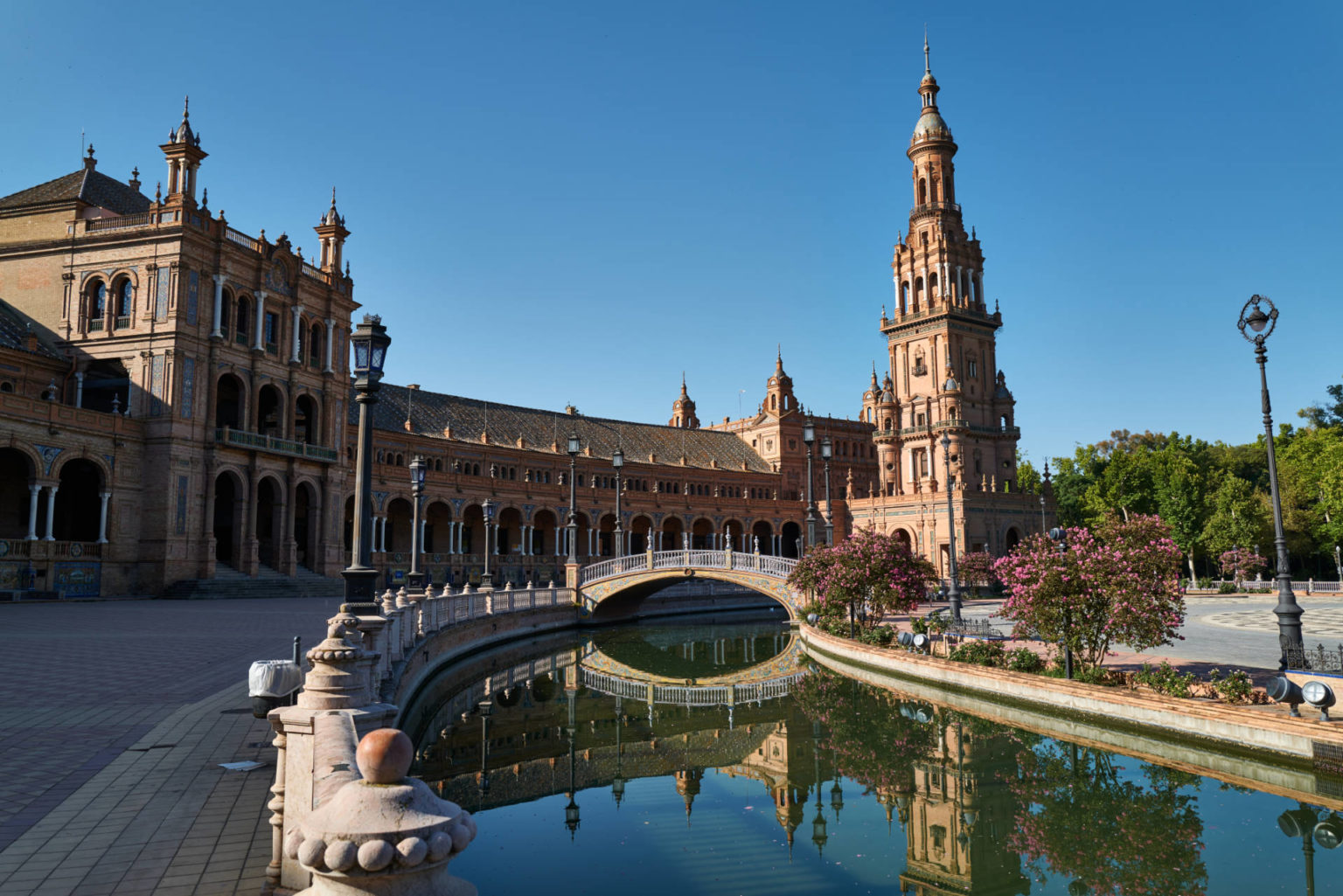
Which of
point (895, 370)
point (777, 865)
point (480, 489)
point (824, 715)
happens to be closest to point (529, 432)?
point (480, 489)

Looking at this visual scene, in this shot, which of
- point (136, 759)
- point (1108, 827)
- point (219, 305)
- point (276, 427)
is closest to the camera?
point (136, 759)

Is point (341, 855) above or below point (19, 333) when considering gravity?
below

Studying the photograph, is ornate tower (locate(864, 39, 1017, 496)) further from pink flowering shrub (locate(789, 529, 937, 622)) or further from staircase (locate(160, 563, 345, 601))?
staircase (locate(160, 563, 345, 601))

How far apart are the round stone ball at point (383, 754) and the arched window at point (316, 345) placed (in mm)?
47056

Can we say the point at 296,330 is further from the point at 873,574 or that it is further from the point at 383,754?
the point at 383,754

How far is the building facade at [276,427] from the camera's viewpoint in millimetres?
36188

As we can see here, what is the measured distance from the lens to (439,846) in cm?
341

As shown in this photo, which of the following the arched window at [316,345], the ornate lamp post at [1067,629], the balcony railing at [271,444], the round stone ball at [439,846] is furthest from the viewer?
the arched window at [316,345]

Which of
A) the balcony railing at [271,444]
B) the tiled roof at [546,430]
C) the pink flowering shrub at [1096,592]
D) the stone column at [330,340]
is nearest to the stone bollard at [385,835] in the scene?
the pink flowering shrub at [1096,592]

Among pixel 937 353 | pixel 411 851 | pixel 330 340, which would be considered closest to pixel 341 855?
pixel 411 851

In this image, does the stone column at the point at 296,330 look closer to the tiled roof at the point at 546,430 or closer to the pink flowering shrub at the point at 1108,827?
the tiled roof at the point at 546,430

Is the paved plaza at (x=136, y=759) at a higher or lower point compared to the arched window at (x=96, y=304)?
lower

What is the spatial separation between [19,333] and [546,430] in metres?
38.2

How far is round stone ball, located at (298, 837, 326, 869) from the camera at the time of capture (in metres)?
3.32
